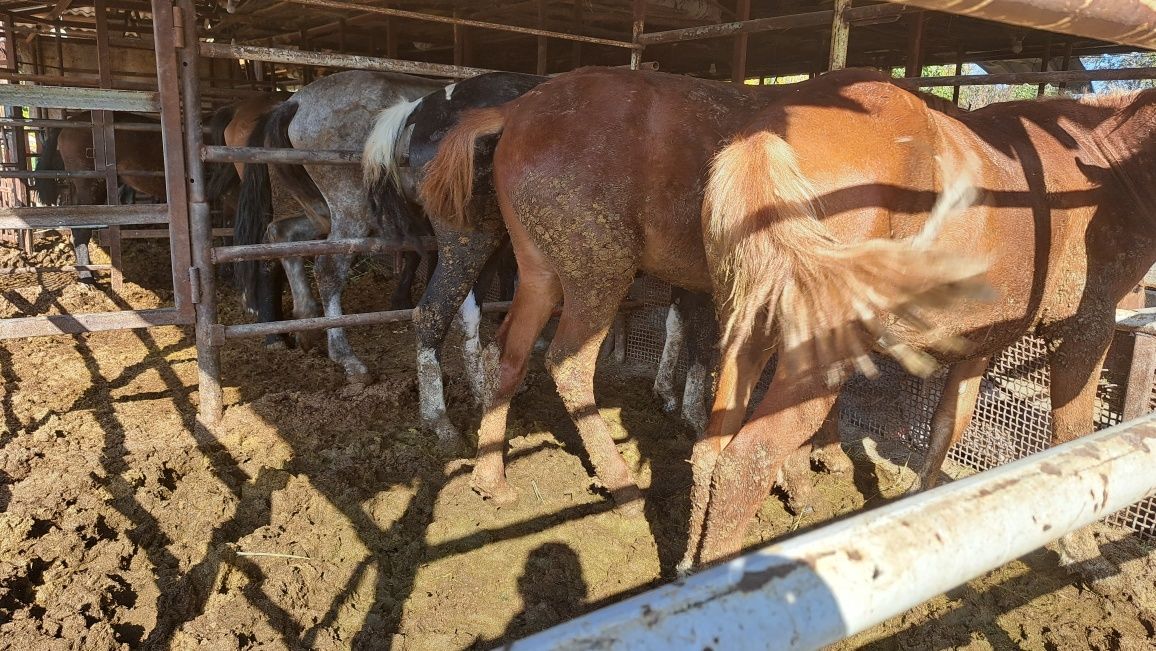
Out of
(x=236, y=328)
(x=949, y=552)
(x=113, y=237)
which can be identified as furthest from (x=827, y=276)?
(x=113, y=237)

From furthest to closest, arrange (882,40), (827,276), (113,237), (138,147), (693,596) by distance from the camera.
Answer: (882,40) < (138,147) < (113,237) < (827,276) < (693,596)

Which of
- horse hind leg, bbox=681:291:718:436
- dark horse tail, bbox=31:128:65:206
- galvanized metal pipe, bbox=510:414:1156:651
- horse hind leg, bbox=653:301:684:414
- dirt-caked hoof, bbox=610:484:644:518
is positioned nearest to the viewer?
galvanized metal pipe, bbox=510:414:1156:651

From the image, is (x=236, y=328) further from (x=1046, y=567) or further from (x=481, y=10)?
(x=481, y=10)

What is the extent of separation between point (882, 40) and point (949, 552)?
375 inches

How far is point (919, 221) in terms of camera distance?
213 cm

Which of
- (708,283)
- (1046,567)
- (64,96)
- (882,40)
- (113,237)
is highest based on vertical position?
(882,40)

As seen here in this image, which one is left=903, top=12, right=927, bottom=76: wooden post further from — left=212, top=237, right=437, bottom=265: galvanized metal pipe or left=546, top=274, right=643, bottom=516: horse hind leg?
left=212, top=237, right=437, bottom=265: galvanized metal pipe

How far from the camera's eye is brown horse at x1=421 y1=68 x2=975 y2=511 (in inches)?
Answer: 103

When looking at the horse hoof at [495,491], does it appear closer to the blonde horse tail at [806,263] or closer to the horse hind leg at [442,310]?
the horse hind leg at [442,310]

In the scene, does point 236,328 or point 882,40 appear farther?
point 882,40

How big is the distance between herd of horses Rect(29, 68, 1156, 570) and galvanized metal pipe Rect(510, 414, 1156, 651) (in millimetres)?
709

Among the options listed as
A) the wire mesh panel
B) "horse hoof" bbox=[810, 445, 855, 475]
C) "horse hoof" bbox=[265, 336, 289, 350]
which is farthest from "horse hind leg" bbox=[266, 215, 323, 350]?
"horse hoof" bbox=[810, 445, 855, 475]

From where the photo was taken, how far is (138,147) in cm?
752

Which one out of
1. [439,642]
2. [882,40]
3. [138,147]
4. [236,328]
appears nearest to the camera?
[439,642]
